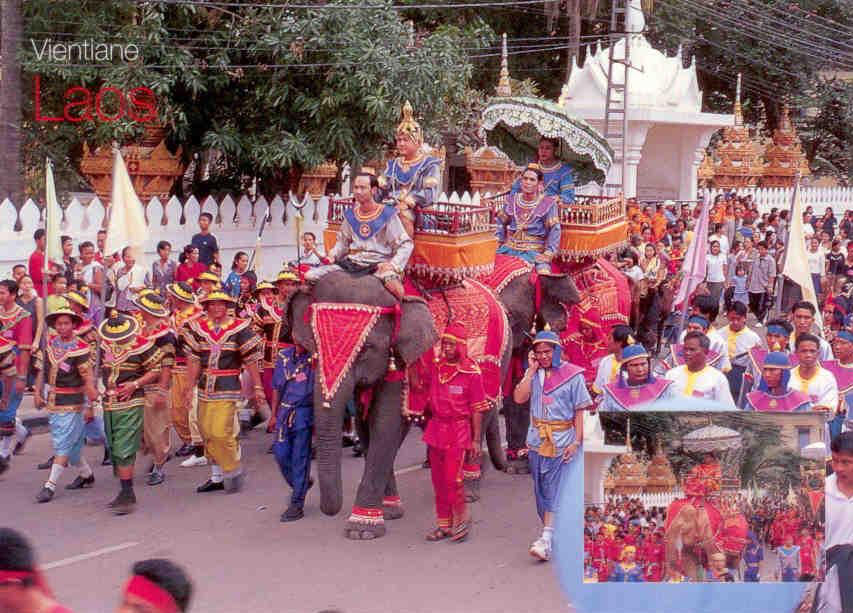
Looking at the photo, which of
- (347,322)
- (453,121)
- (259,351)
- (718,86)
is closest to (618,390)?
(347,322)

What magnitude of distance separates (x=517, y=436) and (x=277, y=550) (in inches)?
120

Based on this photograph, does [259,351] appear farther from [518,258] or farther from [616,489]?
[616,489]

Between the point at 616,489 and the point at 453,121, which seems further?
the point at 453,121

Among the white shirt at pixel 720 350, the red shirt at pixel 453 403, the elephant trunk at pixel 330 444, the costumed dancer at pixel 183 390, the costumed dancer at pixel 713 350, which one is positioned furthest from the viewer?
the costumed dancer at pixel 183 390

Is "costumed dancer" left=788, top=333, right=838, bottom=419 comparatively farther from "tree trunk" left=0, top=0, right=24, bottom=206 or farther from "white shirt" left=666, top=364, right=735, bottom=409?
"tree trunk" left=0, top=0, right=24, bottom=206

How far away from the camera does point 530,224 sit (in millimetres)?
11883

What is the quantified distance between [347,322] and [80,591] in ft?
7.71

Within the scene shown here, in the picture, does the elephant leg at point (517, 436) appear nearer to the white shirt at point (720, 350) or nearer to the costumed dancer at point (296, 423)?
the white shirt at point (720, 350)

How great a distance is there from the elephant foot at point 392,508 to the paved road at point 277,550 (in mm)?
90

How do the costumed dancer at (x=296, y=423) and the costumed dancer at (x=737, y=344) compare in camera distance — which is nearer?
the costumed dancer at (x=296, y=423)

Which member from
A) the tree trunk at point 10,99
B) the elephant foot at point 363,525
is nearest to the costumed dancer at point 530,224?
the elephant foot at point 363,525

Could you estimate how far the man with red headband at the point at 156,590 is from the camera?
173 inches

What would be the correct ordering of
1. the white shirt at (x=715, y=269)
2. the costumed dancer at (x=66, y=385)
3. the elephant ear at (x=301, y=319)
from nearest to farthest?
the elephant ear at (x=301, y=319), the costumed dancer at (x=66, y=385), the white shirt at (x=715, y=269)

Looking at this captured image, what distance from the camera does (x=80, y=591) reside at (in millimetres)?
8188
